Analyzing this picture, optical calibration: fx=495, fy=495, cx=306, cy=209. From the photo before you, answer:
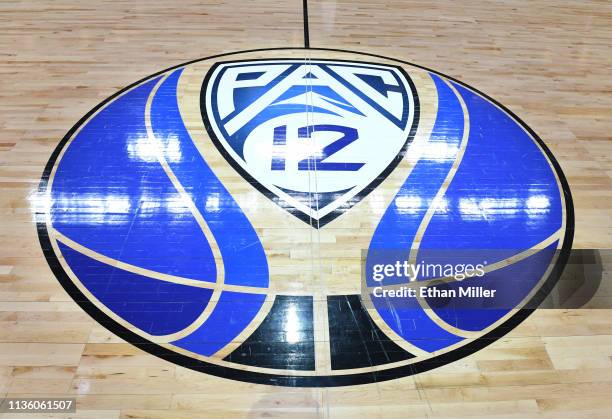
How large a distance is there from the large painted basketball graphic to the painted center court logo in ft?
0.06

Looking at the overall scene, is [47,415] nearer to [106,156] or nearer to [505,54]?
[106,156]

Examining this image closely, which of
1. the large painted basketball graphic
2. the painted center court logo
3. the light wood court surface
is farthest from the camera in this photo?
the painted center court logo

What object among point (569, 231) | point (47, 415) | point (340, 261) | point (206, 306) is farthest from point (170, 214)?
point (569, 231)

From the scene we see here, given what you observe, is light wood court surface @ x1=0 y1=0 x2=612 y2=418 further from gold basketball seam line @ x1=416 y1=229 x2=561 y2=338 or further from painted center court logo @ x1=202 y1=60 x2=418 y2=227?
painted center court logo @ x1=202 y1=60 x2=418 y2=227

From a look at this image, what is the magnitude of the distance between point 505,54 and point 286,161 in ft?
10.9

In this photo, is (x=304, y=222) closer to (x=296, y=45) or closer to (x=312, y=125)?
(x=312, y=125)

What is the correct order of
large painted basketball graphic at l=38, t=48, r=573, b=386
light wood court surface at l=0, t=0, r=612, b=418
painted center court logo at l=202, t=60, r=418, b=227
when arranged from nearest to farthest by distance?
light wood court surface at l=0, t=0, r=612, b=418
large painted basketball graphic at l=38, t=48, r=573, b=386
painted center court logo at l=202, t=60, r=418, b=227

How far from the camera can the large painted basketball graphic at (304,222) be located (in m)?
2.74

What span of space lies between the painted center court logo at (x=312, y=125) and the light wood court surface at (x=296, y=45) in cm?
71

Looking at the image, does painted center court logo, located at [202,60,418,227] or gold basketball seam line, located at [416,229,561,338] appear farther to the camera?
painted center court logo, located at [202,60,418,227]

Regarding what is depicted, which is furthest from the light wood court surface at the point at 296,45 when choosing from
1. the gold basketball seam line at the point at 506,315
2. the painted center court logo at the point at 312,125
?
the painted center court logo at the point at 312,125

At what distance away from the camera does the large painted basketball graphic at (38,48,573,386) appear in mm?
2740

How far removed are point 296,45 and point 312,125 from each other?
1.69 meters

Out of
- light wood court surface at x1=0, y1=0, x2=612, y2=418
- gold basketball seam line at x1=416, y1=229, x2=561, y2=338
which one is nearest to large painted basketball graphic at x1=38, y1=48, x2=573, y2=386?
gold basketball seam line at x1=416, y1=229, x2=561, y2=338
